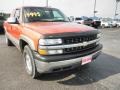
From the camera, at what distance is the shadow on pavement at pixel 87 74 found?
4.23 meters

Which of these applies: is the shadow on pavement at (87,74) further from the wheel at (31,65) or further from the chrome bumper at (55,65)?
the chrome bumper at (55,65)

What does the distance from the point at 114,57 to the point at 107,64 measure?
99 cm

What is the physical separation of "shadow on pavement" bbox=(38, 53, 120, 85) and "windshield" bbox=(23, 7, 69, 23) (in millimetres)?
1560

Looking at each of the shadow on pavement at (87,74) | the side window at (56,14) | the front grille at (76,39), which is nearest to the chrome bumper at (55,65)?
the front grille at (76,39)

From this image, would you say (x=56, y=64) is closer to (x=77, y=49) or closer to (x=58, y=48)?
(x=58, y=48)

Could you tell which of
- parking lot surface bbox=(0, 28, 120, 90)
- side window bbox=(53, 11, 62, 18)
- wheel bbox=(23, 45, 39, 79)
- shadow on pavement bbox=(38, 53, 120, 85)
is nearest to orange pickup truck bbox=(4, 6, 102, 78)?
wheel bbox=(23, 45, 39, 79)

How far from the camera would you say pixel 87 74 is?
15.2 feet

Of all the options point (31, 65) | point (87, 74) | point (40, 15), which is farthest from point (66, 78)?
point (40, 15)

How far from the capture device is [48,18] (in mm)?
5109

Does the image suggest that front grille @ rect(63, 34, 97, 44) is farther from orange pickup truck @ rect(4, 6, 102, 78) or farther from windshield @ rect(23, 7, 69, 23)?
windshield @ rect(23, 7, 69, 23)

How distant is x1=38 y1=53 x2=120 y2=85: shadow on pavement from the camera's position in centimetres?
423

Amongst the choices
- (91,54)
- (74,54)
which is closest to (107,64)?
(91,54)

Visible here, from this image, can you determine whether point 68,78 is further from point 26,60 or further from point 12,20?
point 12,20

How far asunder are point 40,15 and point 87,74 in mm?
2118
